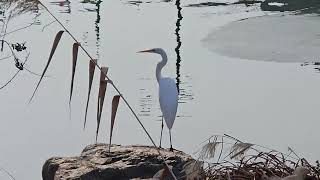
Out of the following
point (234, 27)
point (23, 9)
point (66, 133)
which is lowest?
point (66, 133)

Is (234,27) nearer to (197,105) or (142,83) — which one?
(142,83)

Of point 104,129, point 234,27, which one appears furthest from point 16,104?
point 234,27

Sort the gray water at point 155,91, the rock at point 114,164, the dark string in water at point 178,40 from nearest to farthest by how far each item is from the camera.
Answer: the rock at point 114,164 < the gray water at point 155,91 < the dark string in water at point 178,40

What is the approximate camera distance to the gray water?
2.62 metres

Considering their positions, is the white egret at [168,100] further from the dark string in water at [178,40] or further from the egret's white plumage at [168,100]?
the dark string in water at [178,40]

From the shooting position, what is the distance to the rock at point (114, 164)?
6.77 feet

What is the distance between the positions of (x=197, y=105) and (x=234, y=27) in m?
1.51

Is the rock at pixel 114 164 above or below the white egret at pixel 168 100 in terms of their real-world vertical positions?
below

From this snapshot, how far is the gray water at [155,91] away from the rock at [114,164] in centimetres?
28

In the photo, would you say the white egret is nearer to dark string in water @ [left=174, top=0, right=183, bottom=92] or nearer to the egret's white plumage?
the egret's white plumage

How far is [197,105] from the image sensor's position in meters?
2.93

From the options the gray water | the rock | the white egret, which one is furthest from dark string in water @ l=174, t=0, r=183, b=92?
the rock

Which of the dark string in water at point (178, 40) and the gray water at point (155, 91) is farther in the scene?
the dark string in water at point (178, 40)

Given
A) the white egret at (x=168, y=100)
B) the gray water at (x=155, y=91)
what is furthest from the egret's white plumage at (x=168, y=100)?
the gray water at (x=155, y=91)
